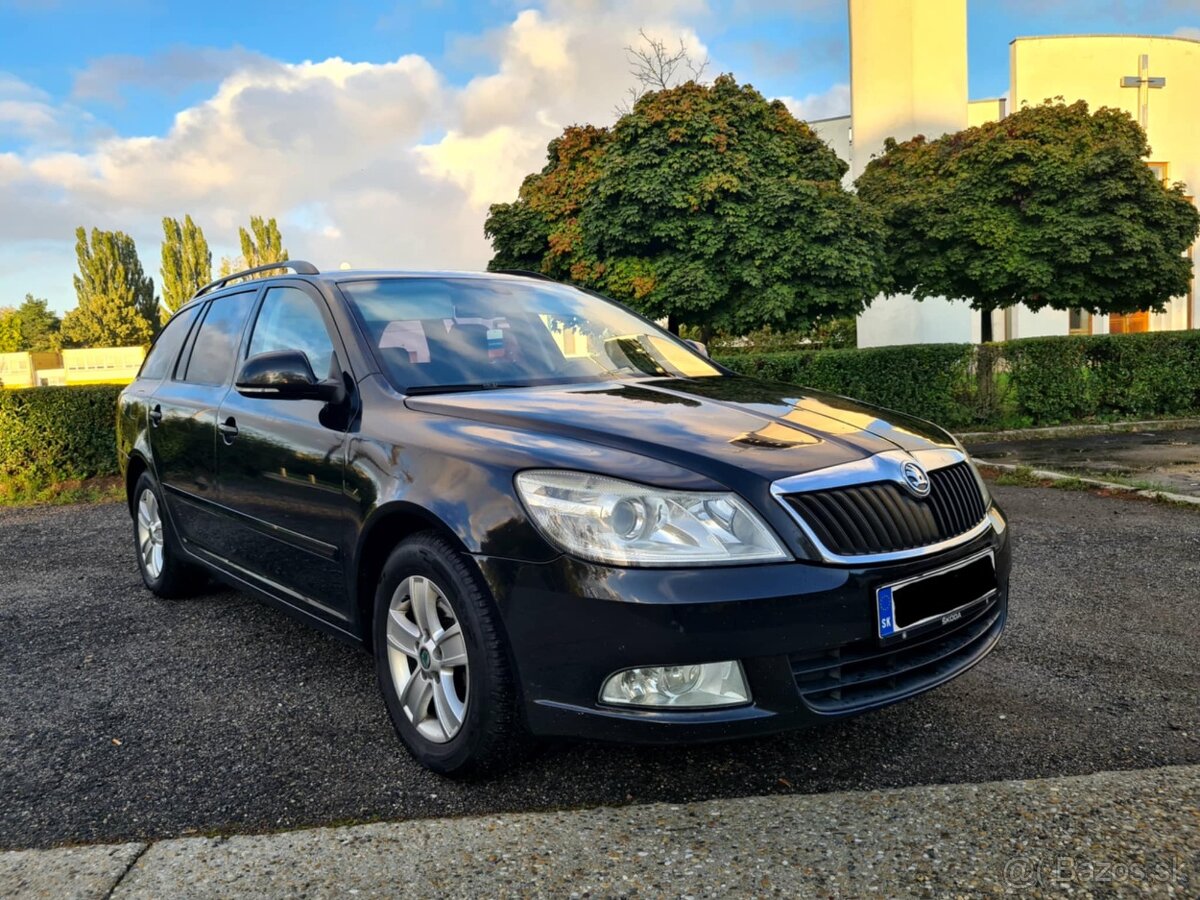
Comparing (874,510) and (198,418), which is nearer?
(874,510)

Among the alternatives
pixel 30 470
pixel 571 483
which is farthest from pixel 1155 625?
pixel 30 470

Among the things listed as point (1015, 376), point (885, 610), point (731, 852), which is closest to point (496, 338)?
point (885, 610)

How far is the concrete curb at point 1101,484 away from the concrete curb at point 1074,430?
8.83 ft

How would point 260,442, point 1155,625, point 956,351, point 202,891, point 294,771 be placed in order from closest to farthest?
point 202,891 → point 294,771 → point 260,442 → point 1155,625 → point 956,351

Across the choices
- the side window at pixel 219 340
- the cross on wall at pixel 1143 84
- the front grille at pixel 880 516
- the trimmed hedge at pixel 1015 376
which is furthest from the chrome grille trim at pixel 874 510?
the cross on wall at pixel 1143 84

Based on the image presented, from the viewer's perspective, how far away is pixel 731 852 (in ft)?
7.95

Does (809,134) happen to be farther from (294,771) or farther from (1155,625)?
(294,771)

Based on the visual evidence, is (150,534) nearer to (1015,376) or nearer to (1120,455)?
(1120,455)

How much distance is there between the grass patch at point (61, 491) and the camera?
9500 millimetres

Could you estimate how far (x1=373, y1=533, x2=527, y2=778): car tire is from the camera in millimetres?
2623

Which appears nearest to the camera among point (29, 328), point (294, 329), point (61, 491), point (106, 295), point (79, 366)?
point (294, 329)

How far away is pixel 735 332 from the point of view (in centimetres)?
1447

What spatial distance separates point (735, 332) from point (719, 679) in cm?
1239

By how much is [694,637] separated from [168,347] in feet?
13.5
